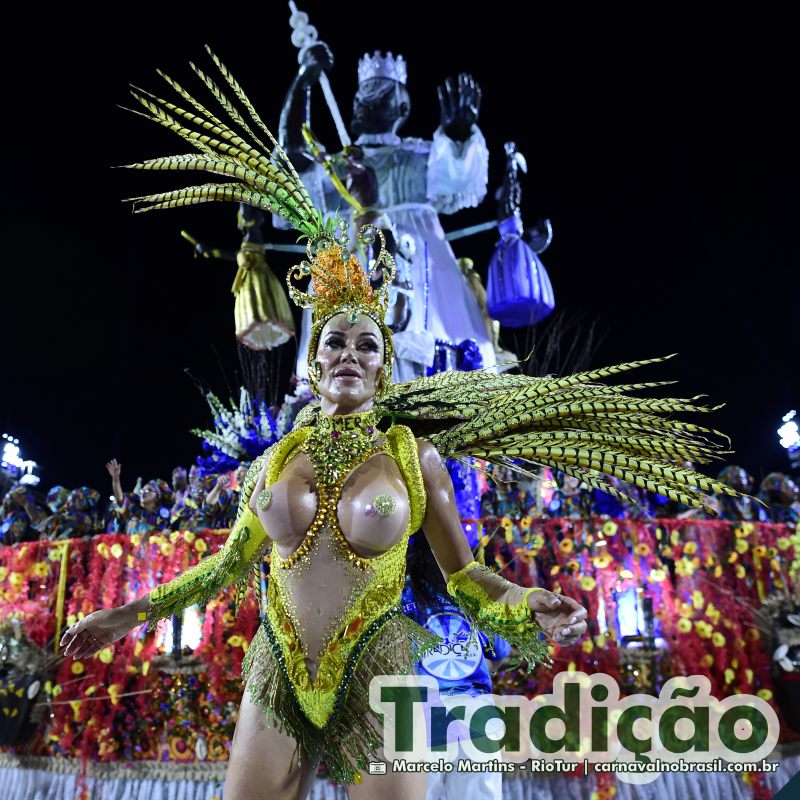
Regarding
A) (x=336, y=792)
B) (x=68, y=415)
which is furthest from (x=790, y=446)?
(x=68, y=415)

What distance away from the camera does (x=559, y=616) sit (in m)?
1.91

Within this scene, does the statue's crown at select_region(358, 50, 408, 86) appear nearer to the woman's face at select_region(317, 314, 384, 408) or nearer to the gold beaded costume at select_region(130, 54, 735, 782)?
the gold beaded costume at select_region(130, 54, 735, 782)

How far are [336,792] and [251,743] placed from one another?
298 centimetres

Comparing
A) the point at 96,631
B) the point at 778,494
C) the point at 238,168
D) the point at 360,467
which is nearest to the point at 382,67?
the point at 778,494

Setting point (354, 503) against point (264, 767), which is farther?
point (354, 503)

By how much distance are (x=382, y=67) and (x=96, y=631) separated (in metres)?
7.84

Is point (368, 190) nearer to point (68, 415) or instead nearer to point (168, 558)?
point (168, 558)

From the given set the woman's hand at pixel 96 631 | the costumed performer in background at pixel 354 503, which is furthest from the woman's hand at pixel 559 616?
the woman's hand at pixel 96 631

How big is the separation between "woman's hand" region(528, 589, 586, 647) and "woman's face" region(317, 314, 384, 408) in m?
0.85

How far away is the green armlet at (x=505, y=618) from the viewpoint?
2.03m

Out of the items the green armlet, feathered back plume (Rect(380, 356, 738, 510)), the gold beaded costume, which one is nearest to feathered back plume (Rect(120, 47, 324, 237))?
the gold beaded costume

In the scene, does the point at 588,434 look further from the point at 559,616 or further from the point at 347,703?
the point at 347,703

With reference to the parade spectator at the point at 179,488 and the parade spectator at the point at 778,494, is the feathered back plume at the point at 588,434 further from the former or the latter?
the parade spectator at the point at 179,488

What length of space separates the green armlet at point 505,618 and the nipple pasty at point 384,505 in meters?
0.31
